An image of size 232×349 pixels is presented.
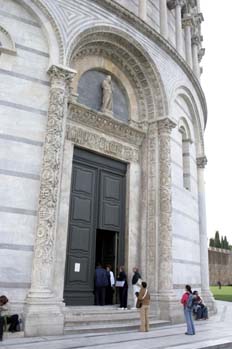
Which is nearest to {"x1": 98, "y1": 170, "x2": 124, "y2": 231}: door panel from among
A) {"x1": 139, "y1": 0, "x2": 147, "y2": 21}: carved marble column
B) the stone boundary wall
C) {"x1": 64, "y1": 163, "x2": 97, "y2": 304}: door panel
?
{"x1": 64, "y1": 163, "x2": 97, "y2": 304}: door panel

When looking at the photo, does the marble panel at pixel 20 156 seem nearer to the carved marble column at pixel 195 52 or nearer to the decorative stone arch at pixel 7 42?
the decorative stone arch at pixel 7 42

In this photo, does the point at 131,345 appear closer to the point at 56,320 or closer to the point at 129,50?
the point at 56,320

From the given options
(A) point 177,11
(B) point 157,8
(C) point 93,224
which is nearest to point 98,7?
(B) point 157,8

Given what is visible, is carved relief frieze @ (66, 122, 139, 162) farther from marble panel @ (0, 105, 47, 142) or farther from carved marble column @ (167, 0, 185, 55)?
carved marble column @ (167, 0, 185, 55)

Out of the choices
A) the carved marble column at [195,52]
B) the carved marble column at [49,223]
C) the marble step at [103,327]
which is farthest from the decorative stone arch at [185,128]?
the marble step at [103,327]

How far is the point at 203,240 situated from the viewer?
48.6ft

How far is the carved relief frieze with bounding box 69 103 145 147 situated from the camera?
34.8 feet

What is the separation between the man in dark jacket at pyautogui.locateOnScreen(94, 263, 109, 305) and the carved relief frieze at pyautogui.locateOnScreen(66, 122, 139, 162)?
3796mm

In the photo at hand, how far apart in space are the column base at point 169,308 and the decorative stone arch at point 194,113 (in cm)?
761

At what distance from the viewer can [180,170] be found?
13.5 metres

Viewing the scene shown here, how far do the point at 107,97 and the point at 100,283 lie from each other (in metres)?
6.03

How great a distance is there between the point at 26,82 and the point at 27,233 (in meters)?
4.01

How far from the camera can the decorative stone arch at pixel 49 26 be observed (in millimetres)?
9570

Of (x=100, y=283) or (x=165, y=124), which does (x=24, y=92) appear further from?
(x=100, y=283)
